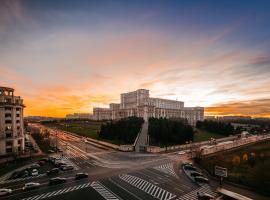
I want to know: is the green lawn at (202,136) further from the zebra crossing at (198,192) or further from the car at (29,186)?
the car at (29,186)

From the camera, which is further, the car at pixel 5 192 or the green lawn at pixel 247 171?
the green lawn at pixel 247 171

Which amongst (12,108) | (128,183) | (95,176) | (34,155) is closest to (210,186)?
(128,183)

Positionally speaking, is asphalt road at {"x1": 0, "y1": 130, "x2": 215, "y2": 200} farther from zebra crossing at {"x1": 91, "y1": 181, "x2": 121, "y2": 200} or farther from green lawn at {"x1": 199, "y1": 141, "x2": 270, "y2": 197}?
green lawn at {"x1": 199, "y1": 141, "x2": 270, "y2": 197}

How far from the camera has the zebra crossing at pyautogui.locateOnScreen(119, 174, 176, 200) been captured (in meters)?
32.8

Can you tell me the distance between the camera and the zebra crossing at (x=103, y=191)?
31658 millimetres

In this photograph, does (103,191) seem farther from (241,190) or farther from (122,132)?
(122,132)

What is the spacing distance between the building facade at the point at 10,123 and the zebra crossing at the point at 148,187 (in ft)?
141

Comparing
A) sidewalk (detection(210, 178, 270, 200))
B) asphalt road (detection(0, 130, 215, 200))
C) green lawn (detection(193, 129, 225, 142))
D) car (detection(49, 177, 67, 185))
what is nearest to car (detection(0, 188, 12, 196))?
asphalt road (detection(0, 130, 215, 200))

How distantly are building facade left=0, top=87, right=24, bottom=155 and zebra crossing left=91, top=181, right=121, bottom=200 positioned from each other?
136 feet

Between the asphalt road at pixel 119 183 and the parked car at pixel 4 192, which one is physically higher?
the parked car at pixel 4 192

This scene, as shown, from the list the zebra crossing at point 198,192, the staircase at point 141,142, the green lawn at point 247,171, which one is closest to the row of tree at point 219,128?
the staircase at point 141,142

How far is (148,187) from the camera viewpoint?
36312 mm

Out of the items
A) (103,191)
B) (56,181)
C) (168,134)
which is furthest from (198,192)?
(168,134)

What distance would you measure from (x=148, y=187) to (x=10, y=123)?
52.7 meters
